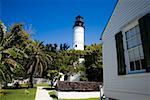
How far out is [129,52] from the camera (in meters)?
8.98

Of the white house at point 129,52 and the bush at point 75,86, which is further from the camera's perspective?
the bush at point 75,86

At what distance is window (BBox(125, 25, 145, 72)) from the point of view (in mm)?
7954

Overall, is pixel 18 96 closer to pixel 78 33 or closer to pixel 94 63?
pixel 94 63

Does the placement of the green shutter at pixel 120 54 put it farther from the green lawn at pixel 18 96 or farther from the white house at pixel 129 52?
the green lawn at pixel 18 96

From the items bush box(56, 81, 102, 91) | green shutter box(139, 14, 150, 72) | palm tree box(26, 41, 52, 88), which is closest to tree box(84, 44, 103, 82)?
palm tree box(26, 41, 52, 88)

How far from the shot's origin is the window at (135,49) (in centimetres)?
795

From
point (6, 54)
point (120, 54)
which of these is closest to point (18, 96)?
point (6, 54)

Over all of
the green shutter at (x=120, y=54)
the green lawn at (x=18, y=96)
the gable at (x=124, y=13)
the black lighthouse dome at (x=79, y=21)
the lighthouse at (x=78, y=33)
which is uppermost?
the black lighthouse dome at (x=79, y=21)

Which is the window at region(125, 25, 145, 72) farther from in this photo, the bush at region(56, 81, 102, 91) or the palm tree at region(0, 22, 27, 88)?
the palm tree at region(0, 22, 27, 88)

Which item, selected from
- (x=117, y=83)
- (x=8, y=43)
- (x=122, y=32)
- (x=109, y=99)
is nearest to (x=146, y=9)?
(x=122, y=32)

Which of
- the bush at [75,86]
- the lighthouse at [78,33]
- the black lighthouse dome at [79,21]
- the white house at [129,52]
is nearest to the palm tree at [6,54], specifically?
the bush at [75,86]

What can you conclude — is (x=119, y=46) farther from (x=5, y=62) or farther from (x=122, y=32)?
(x=5, y=62)

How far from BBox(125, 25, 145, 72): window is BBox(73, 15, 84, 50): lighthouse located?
5059 centimetres

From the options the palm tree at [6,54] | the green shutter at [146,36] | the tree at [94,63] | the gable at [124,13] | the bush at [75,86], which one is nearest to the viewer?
the green shutter at [146,36]
